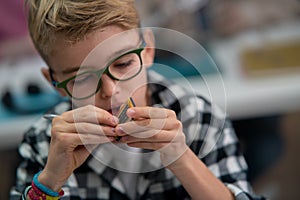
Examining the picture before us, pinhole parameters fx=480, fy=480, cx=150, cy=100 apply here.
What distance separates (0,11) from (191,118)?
1.15 meters

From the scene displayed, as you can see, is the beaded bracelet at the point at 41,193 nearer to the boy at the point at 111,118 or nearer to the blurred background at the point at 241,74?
the boy at the point at 111,118

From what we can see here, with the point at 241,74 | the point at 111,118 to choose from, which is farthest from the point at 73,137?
the point at 241,74

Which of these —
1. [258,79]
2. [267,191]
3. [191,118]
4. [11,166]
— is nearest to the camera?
[191,118]

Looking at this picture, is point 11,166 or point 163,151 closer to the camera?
point 163,151

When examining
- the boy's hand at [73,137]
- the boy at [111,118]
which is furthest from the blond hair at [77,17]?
the boy's hand at [73,137]

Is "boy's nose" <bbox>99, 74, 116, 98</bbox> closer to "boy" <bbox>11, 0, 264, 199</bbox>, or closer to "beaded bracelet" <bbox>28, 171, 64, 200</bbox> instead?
"boy" <bbox>11, 0, 264, 199</bbox>

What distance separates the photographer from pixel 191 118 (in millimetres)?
800

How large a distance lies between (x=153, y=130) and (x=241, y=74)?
932 mm

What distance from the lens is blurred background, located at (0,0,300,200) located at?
56.3 inches

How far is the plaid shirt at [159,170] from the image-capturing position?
85 cm

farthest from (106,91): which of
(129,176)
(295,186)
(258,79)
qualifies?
(295,186)

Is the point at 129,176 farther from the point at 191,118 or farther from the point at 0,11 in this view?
the point at 0,11

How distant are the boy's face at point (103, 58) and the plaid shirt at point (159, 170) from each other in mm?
142

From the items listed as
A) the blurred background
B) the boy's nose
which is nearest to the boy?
the boy's nose
